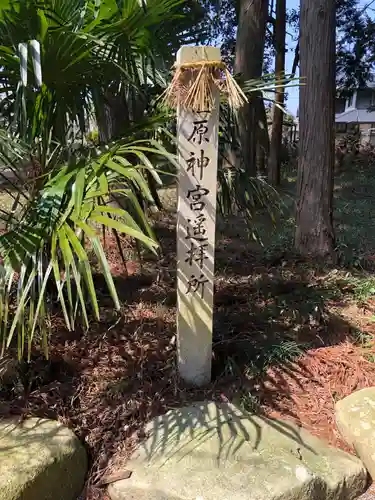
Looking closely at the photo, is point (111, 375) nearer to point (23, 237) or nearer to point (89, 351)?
point (89, 351)

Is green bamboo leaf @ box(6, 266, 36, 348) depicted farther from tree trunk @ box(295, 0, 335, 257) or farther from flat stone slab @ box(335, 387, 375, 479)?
tree trunk @ box(295, 0, 335, 257)

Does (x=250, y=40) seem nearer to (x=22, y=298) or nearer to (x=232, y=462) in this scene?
(x=22, y=298)

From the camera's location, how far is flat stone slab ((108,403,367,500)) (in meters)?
2.21

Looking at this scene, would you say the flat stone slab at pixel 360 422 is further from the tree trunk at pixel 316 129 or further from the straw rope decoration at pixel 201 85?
the tree trunk at pixel 316 129

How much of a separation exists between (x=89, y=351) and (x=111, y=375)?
313 millimetres

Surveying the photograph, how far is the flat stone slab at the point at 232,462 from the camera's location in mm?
2209

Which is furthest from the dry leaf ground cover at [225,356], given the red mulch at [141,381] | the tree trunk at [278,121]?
the tree trunk at [278,121]

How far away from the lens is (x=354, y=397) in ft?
9.26

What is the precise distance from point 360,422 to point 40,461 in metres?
1.76

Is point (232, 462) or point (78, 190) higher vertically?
point (78, 190)

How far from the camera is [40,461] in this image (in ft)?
7.26

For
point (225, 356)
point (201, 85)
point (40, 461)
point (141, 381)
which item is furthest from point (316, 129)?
point (40, 461)

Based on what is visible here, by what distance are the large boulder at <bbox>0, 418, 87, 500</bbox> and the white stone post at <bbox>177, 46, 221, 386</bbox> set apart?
82 centimetres

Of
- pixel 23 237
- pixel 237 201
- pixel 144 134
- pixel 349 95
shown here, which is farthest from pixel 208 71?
pixel 349 95
